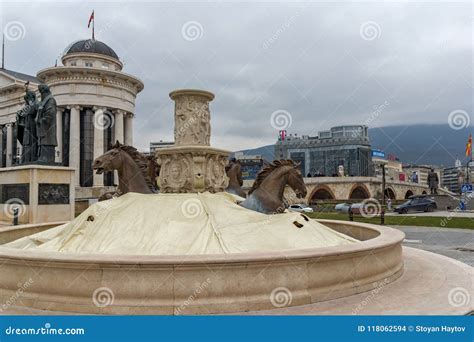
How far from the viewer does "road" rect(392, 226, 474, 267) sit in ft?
38.6

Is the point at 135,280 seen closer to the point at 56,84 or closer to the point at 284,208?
the point at 284,208

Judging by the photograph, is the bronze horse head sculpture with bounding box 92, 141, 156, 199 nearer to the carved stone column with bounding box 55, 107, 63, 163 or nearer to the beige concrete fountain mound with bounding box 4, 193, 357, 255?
the beige concrete fountain mound with bounding box 4, 193, 357, 255

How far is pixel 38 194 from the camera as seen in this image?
15906 mm

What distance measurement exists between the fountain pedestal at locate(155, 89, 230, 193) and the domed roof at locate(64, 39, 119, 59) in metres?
48.8

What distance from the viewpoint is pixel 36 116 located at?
16.8 m

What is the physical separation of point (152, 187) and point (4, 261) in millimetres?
4028

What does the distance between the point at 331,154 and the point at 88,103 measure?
70631 mm

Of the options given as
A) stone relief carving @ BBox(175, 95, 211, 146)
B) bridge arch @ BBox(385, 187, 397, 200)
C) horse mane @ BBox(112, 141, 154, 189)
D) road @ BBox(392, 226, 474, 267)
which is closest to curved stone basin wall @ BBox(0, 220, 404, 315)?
horse mane @ BBox(112, 141, 154, 189)

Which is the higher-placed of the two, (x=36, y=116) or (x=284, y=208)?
(x=36, y=116)

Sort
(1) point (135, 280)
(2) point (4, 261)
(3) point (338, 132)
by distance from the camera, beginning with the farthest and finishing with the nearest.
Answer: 1. (3) point (338, 132)
2. (2) point (4, 261)
3. (1) point (135, 280)

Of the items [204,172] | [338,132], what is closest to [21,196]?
[204,172]

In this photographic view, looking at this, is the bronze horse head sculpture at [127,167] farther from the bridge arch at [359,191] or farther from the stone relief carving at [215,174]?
the bridge arch at [359,191]

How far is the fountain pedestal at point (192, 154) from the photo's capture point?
8500 millimetres

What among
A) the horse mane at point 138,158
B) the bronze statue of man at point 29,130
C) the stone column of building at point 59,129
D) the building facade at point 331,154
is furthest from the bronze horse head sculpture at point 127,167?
the building facade at point 331,154
